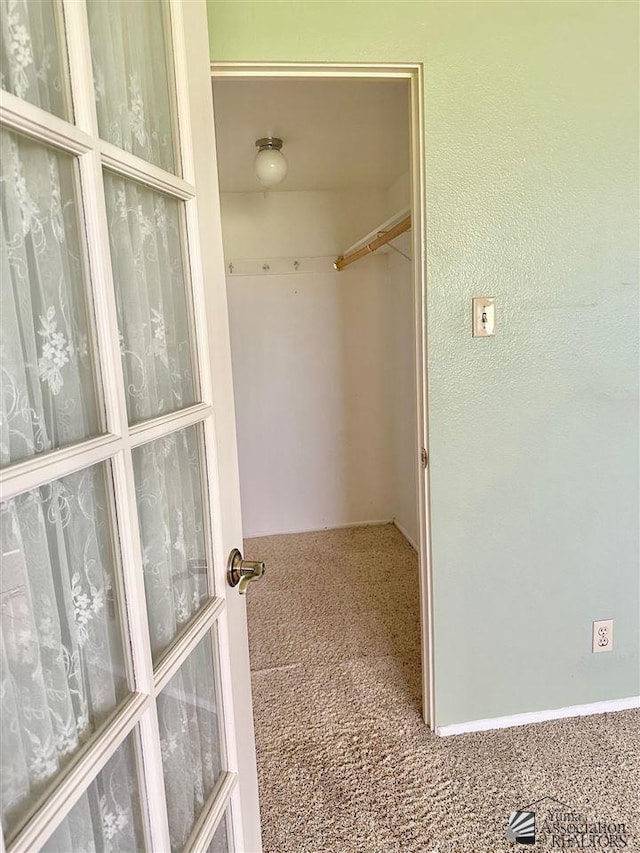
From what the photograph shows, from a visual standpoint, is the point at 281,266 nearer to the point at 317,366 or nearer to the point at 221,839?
the point at 317,366

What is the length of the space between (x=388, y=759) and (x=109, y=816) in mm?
1267

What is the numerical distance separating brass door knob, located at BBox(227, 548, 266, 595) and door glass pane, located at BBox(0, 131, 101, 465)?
433 mm

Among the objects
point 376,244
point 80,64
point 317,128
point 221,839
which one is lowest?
point 221,839

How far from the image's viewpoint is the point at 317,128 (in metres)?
2.45

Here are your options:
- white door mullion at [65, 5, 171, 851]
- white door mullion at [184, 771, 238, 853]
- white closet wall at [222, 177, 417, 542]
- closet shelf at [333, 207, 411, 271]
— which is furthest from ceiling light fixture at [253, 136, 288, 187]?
white door mullion at [184, 771, 238, 853]

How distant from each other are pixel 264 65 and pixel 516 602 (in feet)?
5.94

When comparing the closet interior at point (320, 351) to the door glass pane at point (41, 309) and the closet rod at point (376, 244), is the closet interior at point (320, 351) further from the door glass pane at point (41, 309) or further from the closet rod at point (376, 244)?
the door glass pane at point (41, 309)

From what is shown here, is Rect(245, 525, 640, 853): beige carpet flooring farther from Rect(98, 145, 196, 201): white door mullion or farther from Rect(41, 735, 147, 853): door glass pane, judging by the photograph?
Rect(98, 145, 196, 201): white door mullion

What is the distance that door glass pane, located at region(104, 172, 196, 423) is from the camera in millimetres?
786

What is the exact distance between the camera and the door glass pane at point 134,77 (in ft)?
2.46

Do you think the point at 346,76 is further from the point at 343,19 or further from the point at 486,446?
the point at 486,446

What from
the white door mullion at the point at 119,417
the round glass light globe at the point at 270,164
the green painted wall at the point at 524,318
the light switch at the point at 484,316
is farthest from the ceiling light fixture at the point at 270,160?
the white door mullion at the point at 119,417

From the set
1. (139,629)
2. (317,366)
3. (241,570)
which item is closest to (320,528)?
(317,366)

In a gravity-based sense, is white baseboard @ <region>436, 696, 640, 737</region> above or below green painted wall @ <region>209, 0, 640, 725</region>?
below
